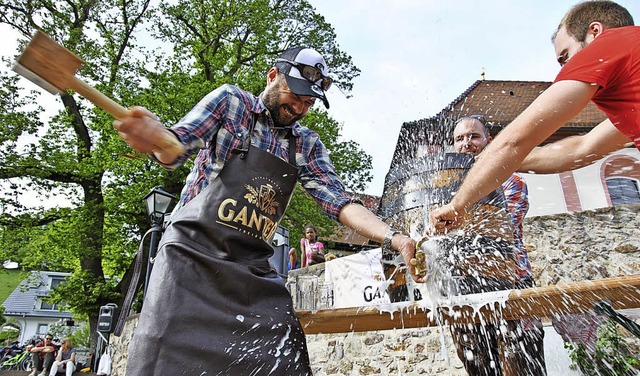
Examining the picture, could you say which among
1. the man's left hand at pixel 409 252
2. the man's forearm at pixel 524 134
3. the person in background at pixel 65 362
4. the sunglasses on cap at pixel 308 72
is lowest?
the person in background at pixel 65 362

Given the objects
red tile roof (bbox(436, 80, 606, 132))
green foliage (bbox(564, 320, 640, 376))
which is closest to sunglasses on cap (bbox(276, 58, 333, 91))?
green foliage (bbox(564, 320, 640, 376))

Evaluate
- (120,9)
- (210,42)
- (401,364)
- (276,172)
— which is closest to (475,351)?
(276,172)

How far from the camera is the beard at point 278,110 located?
2.34 metres

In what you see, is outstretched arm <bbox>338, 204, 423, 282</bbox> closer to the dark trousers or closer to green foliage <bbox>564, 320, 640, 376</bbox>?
green foliage <bbox>564, 320, 640, 376</bbox>

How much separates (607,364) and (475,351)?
2193 millimetres

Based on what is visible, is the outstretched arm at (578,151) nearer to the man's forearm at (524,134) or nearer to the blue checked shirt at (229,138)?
the man's forearm at (524,134)

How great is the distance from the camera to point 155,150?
180 cm

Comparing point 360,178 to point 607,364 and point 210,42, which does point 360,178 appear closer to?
point 210,42

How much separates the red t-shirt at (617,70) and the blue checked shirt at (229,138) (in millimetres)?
1189

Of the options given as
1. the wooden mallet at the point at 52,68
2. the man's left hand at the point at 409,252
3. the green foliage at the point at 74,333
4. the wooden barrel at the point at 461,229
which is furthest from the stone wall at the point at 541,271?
the green foliage at the point at 74,333

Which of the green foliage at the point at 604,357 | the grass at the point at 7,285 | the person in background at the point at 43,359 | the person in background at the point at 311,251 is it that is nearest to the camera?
the green foliage at the point at 604,357

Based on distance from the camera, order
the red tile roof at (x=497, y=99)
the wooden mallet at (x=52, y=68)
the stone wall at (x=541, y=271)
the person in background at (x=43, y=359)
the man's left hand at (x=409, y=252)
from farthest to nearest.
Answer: the red tile roof at (x=497, y=99)
the person in background at (x=43, y=359)
the stone wall at (x=541, y=271)
the man's left hand at (x=409, y=252)
the wooden mallet at (x=52, y=68)

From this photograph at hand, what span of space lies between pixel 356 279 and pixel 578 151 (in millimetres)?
3933

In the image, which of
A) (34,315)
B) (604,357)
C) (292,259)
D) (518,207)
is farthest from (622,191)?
(34,315)
